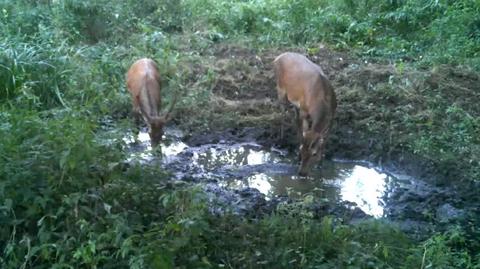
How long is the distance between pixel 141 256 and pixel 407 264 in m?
2.14

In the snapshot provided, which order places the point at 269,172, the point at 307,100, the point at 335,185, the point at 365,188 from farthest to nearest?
the point at 307,100 < the point at 269,172 < the point at 335,185 < the point at 365,188

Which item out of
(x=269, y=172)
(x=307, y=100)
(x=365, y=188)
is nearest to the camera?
(x=365, y=188)

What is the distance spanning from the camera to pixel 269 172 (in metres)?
10.2

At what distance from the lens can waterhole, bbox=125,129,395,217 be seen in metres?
9.54

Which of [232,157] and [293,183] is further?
[232,157]

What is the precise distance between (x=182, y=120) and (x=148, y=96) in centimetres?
86

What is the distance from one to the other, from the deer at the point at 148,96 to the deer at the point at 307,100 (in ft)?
5.49

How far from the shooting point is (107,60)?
1267 centimetres

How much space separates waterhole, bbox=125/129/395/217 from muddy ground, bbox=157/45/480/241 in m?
0.20

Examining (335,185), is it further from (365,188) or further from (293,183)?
(293,183)

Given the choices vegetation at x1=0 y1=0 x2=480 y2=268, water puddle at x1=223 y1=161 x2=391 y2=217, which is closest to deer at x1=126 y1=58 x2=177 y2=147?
vegetation at x1=0 y1=0 x2=480 y2=268

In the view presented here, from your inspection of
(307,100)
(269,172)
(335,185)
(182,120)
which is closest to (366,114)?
(307,100)

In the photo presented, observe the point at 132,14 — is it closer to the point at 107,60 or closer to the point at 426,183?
the point at 107,60

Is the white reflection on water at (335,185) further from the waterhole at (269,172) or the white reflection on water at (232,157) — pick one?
the white reflection on water at (232,157)
